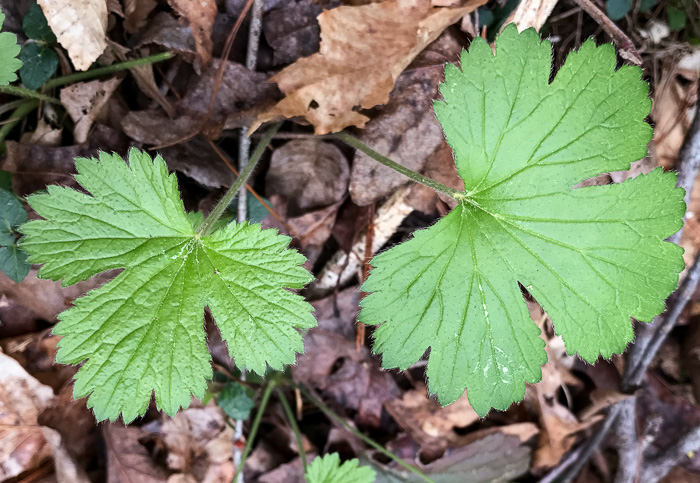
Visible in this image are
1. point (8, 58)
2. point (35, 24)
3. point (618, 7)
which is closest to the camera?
point (8, 58)

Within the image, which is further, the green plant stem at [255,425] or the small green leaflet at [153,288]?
the green plant stem at [255,425]

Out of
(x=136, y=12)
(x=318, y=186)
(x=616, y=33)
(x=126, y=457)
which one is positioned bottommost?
(x=126, y=457)

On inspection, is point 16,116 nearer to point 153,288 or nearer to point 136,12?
point 136,12

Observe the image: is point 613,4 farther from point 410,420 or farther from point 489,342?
point 410,420

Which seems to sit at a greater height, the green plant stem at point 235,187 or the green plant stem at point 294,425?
the green plant stem at point 235,187

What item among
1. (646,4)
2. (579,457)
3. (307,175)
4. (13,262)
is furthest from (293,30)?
(579,457)

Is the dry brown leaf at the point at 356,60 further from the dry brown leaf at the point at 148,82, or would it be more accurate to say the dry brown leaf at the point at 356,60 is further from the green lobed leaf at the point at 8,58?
the green lobed leaf at the point at 8,58

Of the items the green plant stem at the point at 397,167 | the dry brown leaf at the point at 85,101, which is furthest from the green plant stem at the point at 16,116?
the green plant stem at the point at 397,167
